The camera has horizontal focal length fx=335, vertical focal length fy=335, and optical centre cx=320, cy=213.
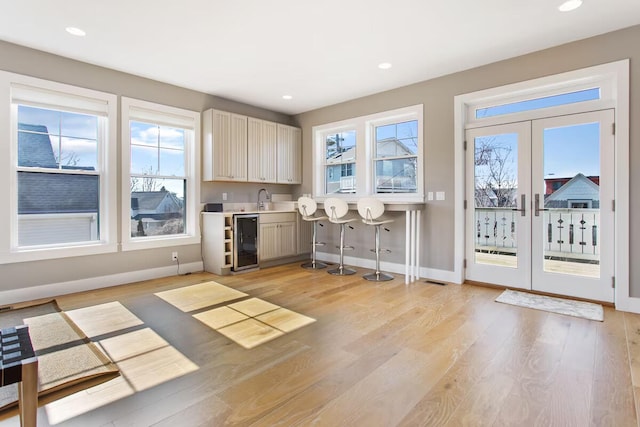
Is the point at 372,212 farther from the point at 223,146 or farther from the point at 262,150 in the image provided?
the point at 223,146

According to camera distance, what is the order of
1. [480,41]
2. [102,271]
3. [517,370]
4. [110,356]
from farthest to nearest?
[102,271]
[480,41]
[110,356]
[517,370]

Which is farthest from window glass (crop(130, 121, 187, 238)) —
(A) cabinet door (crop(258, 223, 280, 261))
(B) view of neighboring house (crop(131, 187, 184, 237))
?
(A) cabinet door (crop(258, 223, 280, 261))

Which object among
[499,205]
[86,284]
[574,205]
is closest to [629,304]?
[574,205]

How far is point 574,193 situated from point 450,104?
1.77 meters

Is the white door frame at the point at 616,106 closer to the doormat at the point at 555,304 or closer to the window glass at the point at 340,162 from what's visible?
the doormat at the point at 555,304

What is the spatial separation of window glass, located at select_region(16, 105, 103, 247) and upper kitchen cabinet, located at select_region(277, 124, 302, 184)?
274cm

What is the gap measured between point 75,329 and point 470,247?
4287 millimetres

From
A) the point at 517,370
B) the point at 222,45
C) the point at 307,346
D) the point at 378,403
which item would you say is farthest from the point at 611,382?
the point at 222,45

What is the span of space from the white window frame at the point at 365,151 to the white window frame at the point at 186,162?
6.81ft

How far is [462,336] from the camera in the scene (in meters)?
2.65

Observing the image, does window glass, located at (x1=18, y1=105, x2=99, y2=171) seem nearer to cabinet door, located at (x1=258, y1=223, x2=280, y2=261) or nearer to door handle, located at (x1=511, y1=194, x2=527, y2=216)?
cabinet door, located at (x1=258, y1=223, x2=280, y2=261)

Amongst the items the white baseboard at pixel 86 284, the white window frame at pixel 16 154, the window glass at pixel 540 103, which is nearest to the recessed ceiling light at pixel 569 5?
the window glass at pixel 540 103

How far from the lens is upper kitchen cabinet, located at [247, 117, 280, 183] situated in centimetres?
552

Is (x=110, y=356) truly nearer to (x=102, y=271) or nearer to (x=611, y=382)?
(x=102, y=271)
